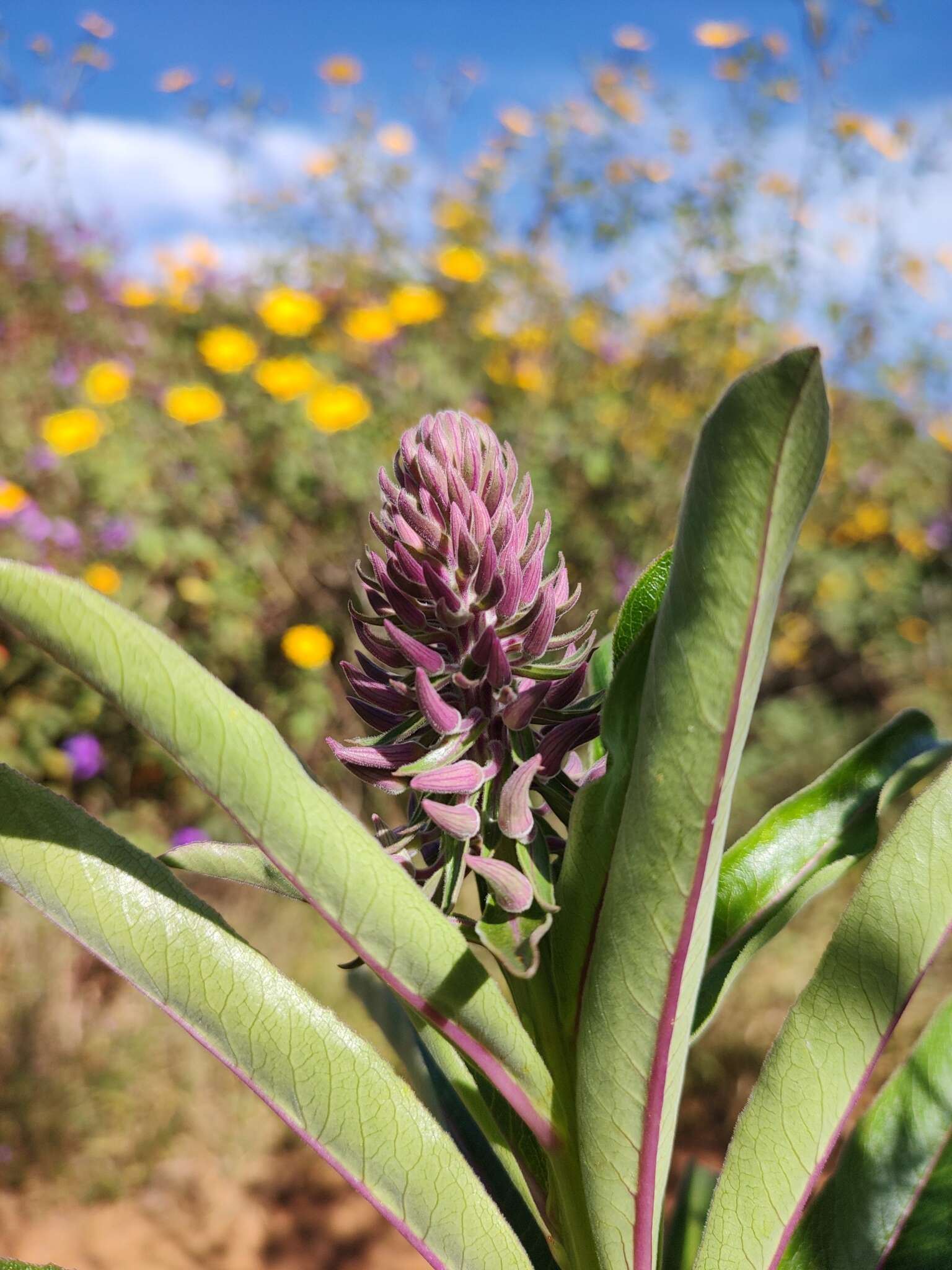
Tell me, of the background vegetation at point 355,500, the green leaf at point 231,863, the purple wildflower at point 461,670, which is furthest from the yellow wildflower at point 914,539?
the green leaf at point 231,863

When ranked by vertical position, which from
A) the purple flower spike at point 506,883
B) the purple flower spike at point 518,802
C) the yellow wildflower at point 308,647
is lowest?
the purple flower spike at point 506,883

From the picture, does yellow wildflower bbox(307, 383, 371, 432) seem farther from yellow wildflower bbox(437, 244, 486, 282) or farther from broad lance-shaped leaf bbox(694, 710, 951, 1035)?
broad lance-shaped leaf bbox(694, 710, 951, 1035)

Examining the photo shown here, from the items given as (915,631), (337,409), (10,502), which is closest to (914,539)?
(915,631)

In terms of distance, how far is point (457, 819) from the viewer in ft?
2.10

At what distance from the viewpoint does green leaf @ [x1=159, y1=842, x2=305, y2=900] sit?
73cm

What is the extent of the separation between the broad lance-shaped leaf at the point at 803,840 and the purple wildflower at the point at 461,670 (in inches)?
6.1

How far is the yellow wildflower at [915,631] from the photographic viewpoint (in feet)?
13.3

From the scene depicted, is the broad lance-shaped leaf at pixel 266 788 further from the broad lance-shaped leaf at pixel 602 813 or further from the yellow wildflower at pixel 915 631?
the yellow wildflower at pixel 915 631

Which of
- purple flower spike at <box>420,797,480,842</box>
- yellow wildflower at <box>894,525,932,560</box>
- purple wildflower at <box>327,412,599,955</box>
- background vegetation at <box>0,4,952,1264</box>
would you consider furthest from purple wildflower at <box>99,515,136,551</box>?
yellow wildflower at <box>894,525,932,560</box>

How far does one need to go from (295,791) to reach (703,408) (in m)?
3.43

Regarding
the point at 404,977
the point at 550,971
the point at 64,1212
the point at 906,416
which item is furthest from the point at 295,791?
the point at 906,416

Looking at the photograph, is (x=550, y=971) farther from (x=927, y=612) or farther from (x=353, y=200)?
(x=353, y=200)

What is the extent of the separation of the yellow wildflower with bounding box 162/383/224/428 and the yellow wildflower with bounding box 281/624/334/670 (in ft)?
2.59

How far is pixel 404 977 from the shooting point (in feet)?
2.01
